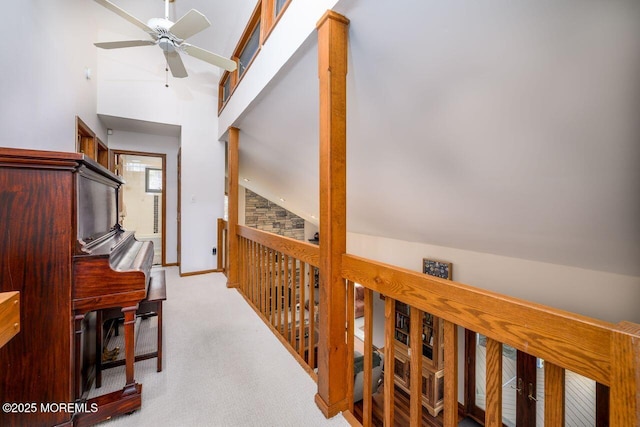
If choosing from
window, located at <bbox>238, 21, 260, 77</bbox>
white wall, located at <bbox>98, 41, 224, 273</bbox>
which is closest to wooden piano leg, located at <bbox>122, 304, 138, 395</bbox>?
window, located at <bbox>238, 21, 260, 77</bbox>

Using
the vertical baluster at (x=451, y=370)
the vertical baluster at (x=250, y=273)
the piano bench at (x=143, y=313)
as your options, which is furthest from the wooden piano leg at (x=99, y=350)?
the vertical baluster at (x=451, y=370)

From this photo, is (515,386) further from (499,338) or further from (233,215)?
(233,215)

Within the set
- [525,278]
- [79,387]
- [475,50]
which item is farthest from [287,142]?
[525,278]

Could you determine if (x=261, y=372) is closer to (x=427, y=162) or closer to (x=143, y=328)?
(x=143, y=328)

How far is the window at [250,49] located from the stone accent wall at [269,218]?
4.37m

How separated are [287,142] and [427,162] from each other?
1608 mm

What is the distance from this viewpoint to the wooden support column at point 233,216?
3.56 metres

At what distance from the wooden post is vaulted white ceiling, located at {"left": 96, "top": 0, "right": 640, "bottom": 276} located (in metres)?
1.09

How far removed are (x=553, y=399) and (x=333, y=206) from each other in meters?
1.03

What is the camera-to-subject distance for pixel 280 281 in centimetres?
231

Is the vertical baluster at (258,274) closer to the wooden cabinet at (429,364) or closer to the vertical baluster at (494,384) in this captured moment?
the vertical baluster at (494,384)

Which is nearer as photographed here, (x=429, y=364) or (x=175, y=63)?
(x=175, y=63)

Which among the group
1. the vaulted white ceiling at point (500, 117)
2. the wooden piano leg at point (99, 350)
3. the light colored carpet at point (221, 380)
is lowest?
the light colored carpet at point (221, 380)

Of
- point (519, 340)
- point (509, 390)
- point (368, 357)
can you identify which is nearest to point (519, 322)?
point (519, 340)
